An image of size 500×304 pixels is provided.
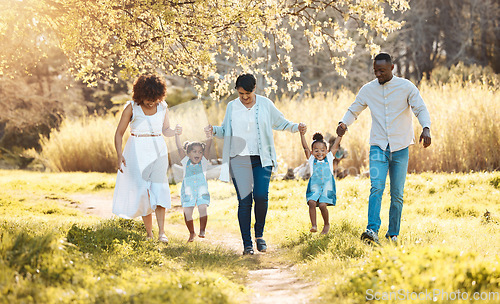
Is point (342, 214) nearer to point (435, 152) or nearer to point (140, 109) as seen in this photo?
point (140, 109)

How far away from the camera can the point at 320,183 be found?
6.50 m

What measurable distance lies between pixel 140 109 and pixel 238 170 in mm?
1405

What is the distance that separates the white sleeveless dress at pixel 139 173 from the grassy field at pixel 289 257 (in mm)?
338

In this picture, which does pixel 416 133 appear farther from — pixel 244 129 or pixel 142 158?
pixel 142 158

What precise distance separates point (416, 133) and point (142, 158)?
733cm

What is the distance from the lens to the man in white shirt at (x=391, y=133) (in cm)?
591

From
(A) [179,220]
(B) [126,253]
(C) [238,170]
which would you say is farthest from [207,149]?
(A) [179,220]

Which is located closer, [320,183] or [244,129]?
[244,129]

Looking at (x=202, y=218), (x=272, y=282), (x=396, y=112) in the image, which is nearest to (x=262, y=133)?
(x=202, y=218)

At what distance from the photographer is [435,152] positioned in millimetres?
11539

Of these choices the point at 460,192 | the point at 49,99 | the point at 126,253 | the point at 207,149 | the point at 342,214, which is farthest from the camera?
the point at 49,99

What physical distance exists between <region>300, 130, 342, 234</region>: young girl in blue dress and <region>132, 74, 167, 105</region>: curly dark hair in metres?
1.81

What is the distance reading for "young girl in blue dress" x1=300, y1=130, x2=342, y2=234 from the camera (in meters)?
6.45

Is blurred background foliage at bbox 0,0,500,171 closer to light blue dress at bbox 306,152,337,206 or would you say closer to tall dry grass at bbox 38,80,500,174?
tall dry grass at bbox 38,80,500,174
